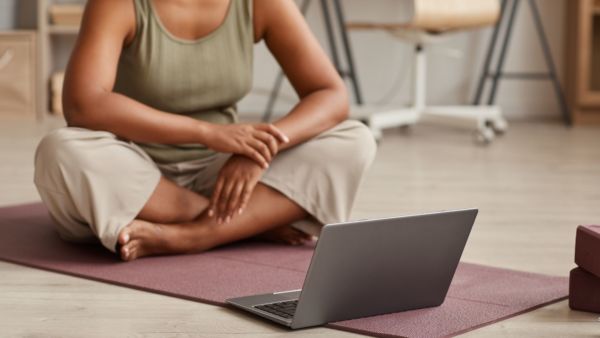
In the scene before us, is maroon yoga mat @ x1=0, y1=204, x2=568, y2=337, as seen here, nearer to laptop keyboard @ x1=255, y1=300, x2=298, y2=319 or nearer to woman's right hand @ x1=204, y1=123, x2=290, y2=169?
laptop keyboard @ x1=255, y1=300, x2=298, y2=319

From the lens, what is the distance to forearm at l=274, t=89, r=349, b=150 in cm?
210

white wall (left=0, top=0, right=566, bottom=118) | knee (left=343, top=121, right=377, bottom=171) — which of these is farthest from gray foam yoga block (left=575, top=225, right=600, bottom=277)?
white wall (left=0, top=0, right=566, bottom=118)

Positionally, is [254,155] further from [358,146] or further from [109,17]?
[109,17]

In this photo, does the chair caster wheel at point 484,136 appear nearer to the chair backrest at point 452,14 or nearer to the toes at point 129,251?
the chair backrest at point 452,14

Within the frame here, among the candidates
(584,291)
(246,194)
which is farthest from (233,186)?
(584,291)

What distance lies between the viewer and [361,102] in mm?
4750

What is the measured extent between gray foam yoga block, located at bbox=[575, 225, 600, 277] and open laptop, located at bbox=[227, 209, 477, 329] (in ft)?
0.61

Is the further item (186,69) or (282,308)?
(186,69)

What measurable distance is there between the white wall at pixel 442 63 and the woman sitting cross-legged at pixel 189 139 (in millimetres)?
2806

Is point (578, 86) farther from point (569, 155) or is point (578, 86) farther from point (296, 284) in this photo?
point (296, 284)

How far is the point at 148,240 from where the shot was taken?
2.02 m

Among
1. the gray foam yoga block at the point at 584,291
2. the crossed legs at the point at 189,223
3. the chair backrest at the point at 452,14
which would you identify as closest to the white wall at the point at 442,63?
the chair backrest at the point at 452,14

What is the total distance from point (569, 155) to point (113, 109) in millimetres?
2198

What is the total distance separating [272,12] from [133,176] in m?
0.47
